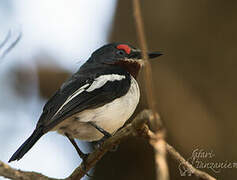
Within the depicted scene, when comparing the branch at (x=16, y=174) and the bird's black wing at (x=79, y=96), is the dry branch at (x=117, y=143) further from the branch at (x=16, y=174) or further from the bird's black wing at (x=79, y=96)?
the bird's black wing at (x=79, y=96)

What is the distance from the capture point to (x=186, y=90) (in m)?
4.96

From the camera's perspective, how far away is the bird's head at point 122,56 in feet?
14.7

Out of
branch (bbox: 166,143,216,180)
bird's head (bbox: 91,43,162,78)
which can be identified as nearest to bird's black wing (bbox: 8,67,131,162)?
bird's head (bbox: 91,43,162,78)

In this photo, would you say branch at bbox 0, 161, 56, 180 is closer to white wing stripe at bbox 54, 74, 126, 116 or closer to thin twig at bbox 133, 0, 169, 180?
white wing stripe at bbox 54, 74, 126, 116

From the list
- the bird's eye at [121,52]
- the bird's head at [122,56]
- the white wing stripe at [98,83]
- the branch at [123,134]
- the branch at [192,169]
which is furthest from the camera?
the bird's eye at [121,52]

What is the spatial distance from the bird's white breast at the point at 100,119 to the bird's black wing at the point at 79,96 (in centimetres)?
5

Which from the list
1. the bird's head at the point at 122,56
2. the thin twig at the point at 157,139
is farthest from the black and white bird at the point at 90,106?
the thin twig at the point at 157,139

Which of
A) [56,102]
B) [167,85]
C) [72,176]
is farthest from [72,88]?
[167,85]

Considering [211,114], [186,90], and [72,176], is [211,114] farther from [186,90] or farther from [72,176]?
[72,176]

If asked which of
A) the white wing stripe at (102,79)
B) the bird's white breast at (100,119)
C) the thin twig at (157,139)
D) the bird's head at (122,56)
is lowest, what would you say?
the bird's white breast at (100,119)

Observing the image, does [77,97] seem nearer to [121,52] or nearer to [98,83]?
[98,83]

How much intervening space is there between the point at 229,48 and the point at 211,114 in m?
0.79

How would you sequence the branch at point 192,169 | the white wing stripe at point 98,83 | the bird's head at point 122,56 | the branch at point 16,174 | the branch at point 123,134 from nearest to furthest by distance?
1. the branch at point 123,134
2. the branch at point 192,169
3. the branch at point 16,174
4. the white wing stripe at point 98,83
5. the bird's head at point 122,56

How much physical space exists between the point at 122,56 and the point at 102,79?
0.66 m
